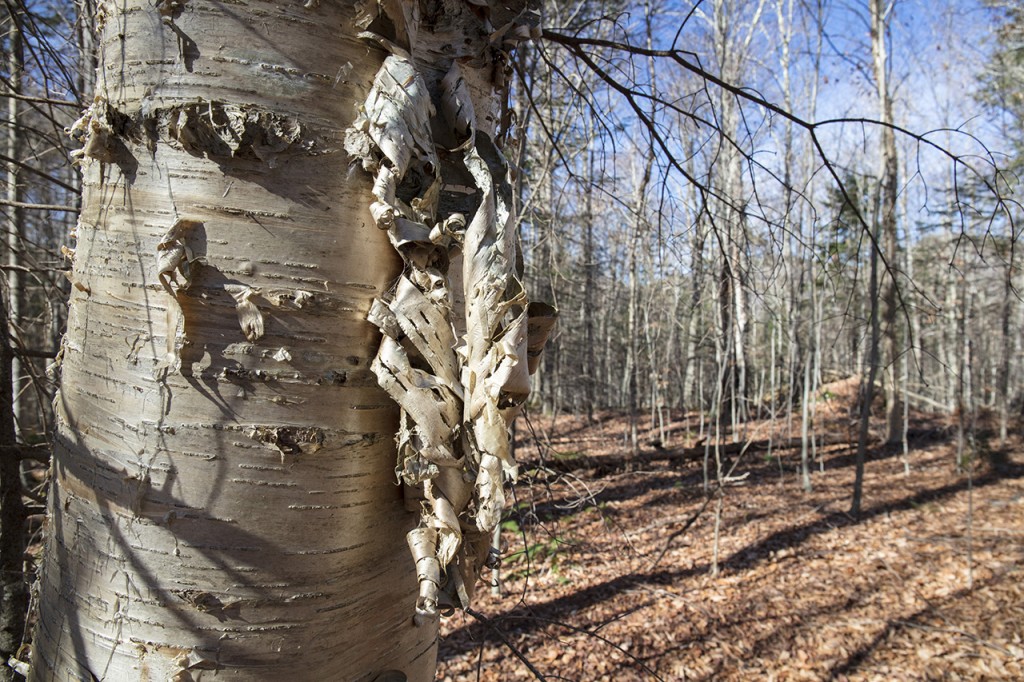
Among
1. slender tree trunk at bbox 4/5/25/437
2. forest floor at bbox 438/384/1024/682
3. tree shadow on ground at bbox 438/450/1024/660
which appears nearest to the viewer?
slender tree trunk at bbox 4/5/25/437

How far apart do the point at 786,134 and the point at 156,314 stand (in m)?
12.4

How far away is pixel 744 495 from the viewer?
29.9 ft

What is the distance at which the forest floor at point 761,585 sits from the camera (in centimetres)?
472

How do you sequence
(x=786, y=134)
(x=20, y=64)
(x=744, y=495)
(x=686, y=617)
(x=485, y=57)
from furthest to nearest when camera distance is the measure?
(x=786, y=134) < (x=744, y=495) < (x=686, y=617) < (x=20, y=64) < (x=485, y=57)

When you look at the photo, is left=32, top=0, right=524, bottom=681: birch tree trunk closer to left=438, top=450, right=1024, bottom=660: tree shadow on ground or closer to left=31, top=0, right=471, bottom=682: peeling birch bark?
left=31, top=0, right=471, bottom=682: peeling birch bark

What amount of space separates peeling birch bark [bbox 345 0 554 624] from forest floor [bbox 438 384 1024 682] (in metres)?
1.85

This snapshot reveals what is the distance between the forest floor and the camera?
472cm

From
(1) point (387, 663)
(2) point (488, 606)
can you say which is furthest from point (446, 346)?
(2) point (488, 606)

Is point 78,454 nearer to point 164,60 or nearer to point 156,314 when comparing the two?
point 156,314

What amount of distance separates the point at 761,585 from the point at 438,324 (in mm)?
6297

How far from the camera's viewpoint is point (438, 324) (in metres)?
0.91

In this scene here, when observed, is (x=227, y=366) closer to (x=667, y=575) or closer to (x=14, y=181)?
(x=14, y=181)

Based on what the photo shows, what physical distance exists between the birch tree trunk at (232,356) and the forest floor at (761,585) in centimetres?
191

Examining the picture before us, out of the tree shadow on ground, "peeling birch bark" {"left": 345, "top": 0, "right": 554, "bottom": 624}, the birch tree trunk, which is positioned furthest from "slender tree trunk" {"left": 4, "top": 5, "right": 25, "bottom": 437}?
the tree shadow on ground
